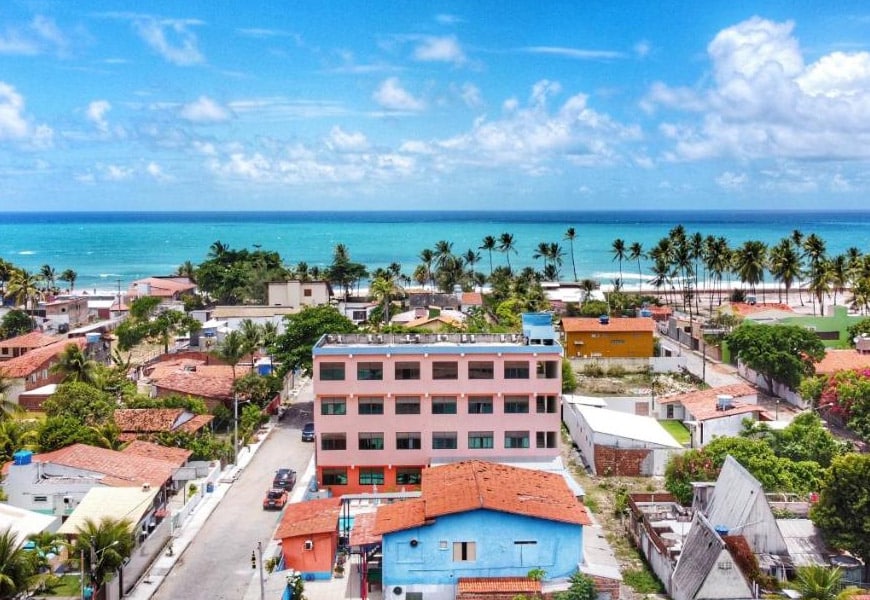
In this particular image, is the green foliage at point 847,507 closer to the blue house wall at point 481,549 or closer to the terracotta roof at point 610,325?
the blue house wall at point 481,549

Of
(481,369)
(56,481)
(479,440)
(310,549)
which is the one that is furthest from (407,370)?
(56,481)

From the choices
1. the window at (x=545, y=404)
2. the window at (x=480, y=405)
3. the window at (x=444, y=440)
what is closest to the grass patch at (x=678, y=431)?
the window at (x=545, y=404)

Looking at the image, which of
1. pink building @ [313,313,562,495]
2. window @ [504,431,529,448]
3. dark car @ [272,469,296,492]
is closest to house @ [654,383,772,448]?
pink building @ [313,313,562,495]

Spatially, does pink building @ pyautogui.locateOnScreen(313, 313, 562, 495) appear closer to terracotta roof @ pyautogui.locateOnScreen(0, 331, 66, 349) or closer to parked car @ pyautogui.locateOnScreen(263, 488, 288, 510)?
parked car @ pyautogui.locateOnScreen(263, 488, 288, 510)

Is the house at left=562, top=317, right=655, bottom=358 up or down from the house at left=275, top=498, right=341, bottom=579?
up

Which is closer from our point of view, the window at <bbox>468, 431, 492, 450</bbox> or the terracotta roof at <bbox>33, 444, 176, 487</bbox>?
the terracotta roof at <bbox>33, 444, 176, 487</bbox>

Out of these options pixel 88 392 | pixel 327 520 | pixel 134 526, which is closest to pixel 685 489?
pixel 327 520
